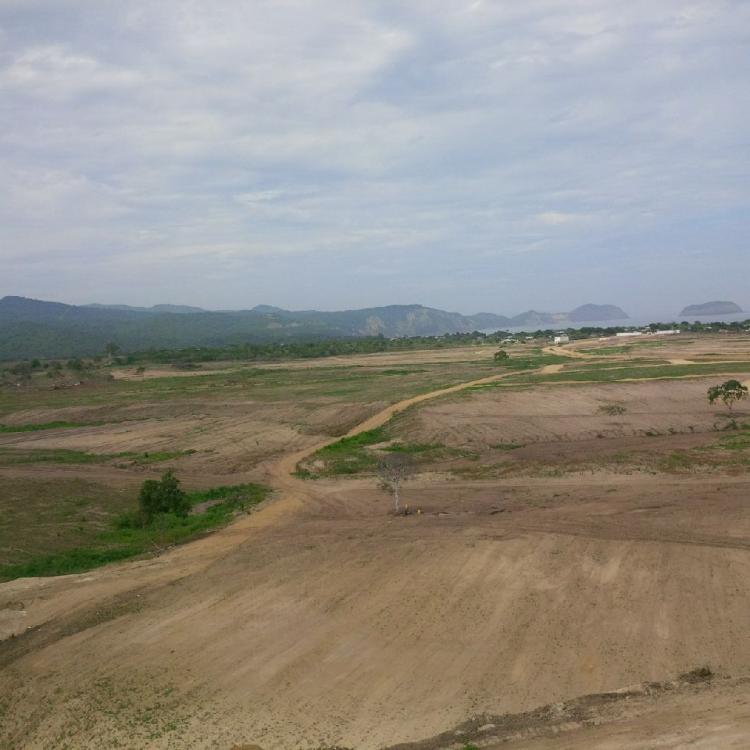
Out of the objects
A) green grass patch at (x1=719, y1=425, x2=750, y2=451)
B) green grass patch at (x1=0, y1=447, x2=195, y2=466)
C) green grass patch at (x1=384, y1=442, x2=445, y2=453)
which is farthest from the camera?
green grass patch at (x1=0, y1=447, x2=195, y2=466)

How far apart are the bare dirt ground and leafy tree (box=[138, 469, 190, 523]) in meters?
3.34

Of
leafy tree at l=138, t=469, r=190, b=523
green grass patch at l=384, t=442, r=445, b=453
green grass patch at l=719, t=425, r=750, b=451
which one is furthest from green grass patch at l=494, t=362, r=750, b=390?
leafy tree at l=138, t=469, r=190, b=523

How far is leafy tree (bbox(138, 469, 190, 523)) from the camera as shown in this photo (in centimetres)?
2527

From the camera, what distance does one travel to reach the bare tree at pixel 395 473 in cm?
2603

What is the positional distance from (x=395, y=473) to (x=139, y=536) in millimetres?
10479

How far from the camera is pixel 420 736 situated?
11250 mm

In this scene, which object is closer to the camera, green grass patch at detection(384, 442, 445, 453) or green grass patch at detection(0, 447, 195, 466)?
green grass patch at detection(384, 442, 445, 453)

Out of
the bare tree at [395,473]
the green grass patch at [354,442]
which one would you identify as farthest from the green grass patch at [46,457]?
the bare tree at [395,473]

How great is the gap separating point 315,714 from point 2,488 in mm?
23451

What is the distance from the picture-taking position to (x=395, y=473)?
27016mm

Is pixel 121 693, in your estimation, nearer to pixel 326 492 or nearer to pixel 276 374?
pixel 326 492

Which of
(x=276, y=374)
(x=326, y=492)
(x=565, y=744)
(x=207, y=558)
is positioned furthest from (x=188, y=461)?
(x=276, y=374)

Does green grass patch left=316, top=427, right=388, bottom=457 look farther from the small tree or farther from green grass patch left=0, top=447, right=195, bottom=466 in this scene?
the small tree

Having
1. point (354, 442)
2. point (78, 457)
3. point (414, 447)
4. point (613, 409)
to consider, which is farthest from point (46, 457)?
point (613, 409)
